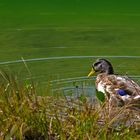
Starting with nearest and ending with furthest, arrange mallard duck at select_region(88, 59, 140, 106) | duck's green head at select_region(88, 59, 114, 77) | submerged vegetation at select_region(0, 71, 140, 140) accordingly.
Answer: submerged vegetation at select_region(0, 71, 140, 140) → mallard duck at select_region(88, 59, 140, 106) → duck's green head at select_region(88, 59, 114, 77)

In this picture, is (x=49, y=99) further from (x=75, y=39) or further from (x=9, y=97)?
(x=75, y=39)

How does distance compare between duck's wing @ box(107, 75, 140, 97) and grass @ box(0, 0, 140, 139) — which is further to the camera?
duck's wing @ box(107, 75, 140, 97)

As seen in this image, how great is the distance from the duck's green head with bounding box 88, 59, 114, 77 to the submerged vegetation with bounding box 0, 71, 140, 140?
2830 millimetres

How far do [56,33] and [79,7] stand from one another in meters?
3.03

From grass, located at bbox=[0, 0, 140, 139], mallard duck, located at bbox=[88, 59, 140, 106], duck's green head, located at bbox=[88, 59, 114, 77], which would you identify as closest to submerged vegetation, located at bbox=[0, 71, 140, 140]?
grass, located at bbox=[0, 0, 140, 139]

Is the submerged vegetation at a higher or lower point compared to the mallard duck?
lower

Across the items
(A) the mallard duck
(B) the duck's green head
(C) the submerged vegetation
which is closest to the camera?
(C) the submerged vegetation

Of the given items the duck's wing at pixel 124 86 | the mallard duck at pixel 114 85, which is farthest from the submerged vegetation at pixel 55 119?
the duck's wing at pixel 124 86

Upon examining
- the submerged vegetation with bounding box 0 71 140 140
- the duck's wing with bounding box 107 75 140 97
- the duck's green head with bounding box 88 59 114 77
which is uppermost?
the duck's green head with bounding box 88 59 114 77

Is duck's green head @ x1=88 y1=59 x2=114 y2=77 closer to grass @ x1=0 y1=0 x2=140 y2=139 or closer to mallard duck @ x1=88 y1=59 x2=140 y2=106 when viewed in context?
mallard duck @ x1=88 y1=59 x2=140 y2=106

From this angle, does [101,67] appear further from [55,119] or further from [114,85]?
[55,119]

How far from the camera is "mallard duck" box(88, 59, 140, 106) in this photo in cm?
665

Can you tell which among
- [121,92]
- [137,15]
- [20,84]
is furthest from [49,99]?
[137,15]

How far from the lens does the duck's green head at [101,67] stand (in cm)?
789
